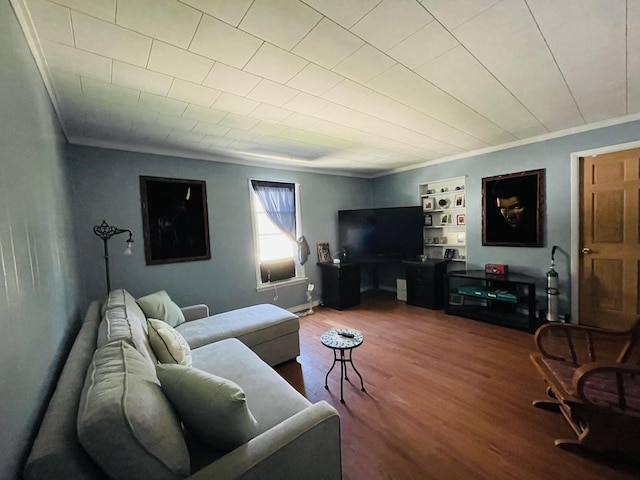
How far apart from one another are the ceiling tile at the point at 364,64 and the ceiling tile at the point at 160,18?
854 millimetres

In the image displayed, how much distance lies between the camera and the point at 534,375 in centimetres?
224

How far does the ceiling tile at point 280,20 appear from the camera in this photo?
3.89ft

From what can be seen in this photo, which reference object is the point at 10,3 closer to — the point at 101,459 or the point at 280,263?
the point at 101,459

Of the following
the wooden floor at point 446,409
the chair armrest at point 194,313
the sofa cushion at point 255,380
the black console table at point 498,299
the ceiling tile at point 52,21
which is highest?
the ceiling tile at point 52,21

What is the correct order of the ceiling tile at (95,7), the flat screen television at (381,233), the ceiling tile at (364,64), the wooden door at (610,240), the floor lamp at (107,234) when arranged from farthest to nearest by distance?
the flat screen television at (381,233) → the wooden door at (610,240) → the floor lamp at (107,234) → the ceiling tile at (364,64) → the ceiling tile at (95,7)

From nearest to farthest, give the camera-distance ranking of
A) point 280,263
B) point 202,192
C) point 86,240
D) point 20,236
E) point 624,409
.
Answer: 1. point 20,236
2. point 624,409
3. point 86,240
4. point 202,192
5. point 280,263

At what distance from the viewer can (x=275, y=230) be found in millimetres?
4129

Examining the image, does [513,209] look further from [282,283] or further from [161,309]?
[161,309]

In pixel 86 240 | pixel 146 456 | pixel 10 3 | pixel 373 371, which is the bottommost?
pixel 373 371

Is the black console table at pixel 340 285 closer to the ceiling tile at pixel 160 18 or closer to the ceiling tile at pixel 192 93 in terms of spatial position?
the ceiling tile at pixel 192 93

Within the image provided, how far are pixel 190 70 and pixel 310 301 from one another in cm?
352

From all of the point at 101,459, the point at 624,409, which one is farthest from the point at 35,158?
the point at 624,409

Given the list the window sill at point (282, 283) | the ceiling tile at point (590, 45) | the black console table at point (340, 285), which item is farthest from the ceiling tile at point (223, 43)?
the black console table at point (340, 285)

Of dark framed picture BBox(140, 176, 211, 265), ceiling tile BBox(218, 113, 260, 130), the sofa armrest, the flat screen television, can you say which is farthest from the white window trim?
the sofa armrest
